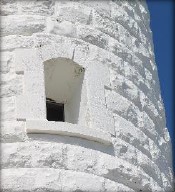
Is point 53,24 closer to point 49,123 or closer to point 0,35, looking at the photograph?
point 0,35

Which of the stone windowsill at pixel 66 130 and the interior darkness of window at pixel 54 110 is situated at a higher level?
the interior darkness of window at pixel 54 110

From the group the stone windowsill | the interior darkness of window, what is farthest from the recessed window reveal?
the stone windowsill

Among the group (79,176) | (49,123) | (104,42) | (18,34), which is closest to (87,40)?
(104,42)

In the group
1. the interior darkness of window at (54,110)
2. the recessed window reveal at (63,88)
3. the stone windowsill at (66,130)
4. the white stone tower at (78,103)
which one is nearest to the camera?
the white stone tower at (78,103)

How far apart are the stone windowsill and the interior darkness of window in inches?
28.5

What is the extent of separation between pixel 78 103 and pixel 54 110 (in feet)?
1.20

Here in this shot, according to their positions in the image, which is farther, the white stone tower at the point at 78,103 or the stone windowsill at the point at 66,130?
the stone windowsill at the point at 66,130

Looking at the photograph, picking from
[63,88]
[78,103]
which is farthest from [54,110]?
[78,103]

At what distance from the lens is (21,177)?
5.52 meters

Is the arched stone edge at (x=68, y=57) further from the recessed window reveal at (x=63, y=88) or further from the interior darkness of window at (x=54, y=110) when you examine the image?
the interior darkness of window at (x=54, y=110)

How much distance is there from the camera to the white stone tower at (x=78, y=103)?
5734mm

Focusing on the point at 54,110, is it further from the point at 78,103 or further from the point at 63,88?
the point at 78,103

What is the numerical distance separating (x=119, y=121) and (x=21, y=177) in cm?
131

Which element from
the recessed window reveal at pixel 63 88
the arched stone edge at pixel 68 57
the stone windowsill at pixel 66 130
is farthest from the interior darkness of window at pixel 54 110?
the stone windowsill at pixel 66 130
